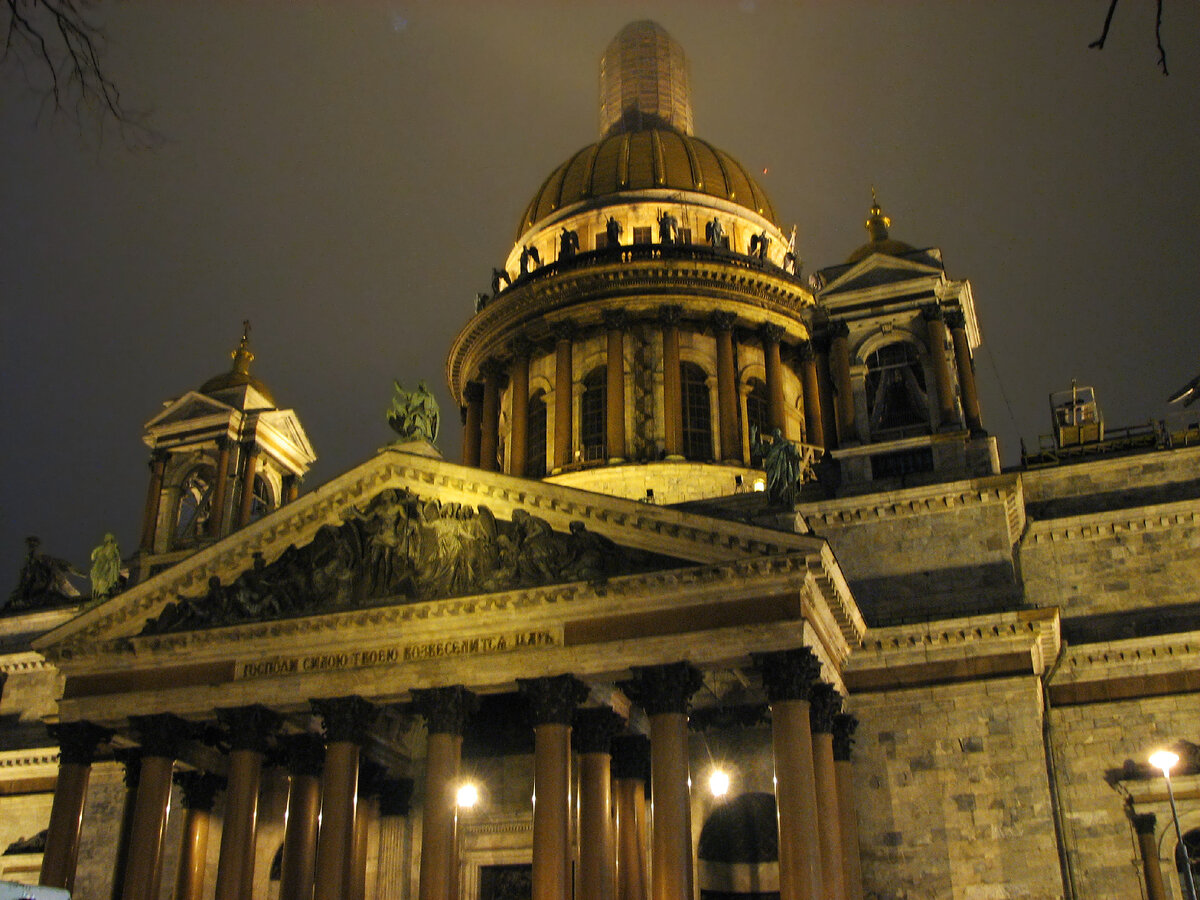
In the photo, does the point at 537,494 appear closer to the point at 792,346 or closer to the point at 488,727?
the point at 488,727

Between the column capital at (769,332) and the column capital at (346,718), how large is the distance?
780 inches

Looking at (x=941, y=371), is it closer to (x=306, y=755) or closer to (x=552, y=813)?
(x=552, y=813)

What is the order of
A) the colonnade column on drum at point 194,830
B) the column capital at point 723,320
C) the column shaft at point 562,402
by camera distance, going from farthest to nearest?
the column capital at point 723,320, the column shaft at point 562,402, the colonnade column on drum at point 194,830

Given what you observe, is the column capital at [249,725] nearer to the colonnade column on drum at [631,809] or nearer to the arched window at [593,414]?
the colonnade column on drum at [631,809]

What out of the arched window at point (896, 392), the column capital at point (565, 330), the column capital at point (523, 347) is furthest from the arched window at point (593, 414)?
the arched window at point (896, 392)

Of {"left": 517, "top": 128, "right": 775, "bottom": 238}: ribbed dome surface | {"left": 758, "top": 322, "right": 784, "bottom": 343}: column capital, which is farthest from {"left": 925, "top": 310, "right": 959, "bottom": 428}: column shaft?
{"left": 517, "top": 128, "right": 775, "bottom": 238}: ribbed dome surface

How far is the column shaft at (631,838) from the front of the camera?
79.5ft

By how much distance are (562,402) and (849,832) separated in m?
18.0

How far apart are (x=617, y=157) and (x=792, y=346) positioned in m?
9.56

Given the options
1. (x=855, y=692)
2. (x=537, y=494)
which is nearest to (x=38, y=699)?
(x=537, y=494)

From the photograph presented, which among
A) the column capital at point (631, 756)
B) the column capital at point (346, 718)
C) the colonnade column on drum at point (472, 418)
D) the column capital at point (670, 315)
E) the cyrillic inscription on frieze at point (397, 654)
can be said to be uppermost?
the column capital at point (670, 315)

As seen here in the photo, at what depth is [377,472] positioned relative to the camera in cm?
2547

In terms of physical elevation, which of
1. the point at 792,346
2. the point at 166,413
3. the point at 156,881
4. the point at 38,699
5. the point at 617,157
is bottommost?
the point at 156,881

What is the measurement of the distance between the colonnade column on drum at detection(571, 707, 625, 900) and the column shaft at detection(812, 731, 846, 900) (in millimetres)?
3748
